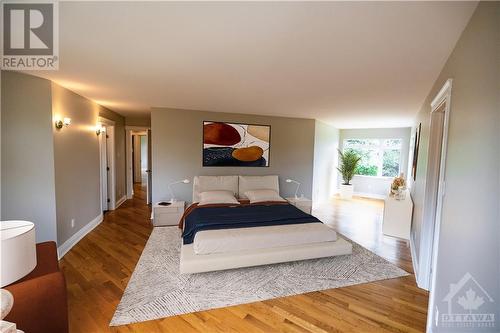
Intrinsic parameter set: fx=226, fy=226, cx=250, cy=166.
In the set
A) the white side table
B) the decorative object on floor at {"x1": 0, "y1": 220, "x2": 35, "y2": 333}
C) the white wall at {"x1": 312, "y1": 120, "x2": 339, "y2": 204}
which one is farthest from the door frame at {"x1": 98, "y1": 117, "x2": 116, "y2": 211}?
the white side table

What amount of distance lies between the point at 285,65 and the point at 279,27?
668 millimetres

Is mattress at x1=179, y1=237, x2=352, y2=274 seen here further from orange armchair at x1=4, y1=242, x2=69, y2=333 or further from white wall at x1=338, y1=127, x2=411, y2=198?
white wall at x1=338, y1=127, x2=411, y2=198

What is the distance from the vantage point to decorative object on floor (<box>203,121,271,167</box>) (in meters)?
4.75

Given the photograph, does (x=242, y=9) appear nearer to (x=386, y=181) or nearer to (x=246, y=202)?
(x=246, y=202)

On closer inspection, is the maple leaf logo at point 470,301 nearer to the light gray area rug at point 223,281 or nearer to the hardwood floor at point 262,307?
the hardwood floor at point 262,307

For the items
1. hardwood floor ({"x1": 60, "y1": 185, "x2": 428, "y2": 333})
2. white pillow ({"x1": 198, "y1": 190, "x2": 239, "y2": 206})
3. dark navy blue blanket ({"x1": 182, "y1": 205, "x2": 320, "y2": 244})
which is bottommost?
hardwood floor ({"x1": 60, "y1": 185, "x2": 428, "y2": 333})

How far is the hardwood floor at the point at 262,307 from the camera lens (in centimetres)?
192

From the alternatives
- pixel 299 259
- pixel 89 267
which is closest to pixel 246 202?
pixel 299 259

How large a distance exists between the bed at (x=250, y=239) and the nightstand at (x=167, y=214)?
0.87 meters

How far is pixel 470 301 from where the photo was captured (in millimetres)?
1281

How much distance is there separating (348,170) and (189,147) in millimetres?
5289

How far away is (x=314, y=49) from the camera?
5.93ft

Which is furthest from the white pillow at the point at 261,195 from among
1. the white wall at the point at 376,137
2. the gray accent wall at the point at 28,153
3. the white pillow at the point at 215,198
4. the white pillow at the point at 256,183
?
the white wall at the point at 376,137

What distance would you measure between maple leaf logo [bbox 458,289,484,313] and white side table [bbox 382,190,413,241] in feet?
8.66
